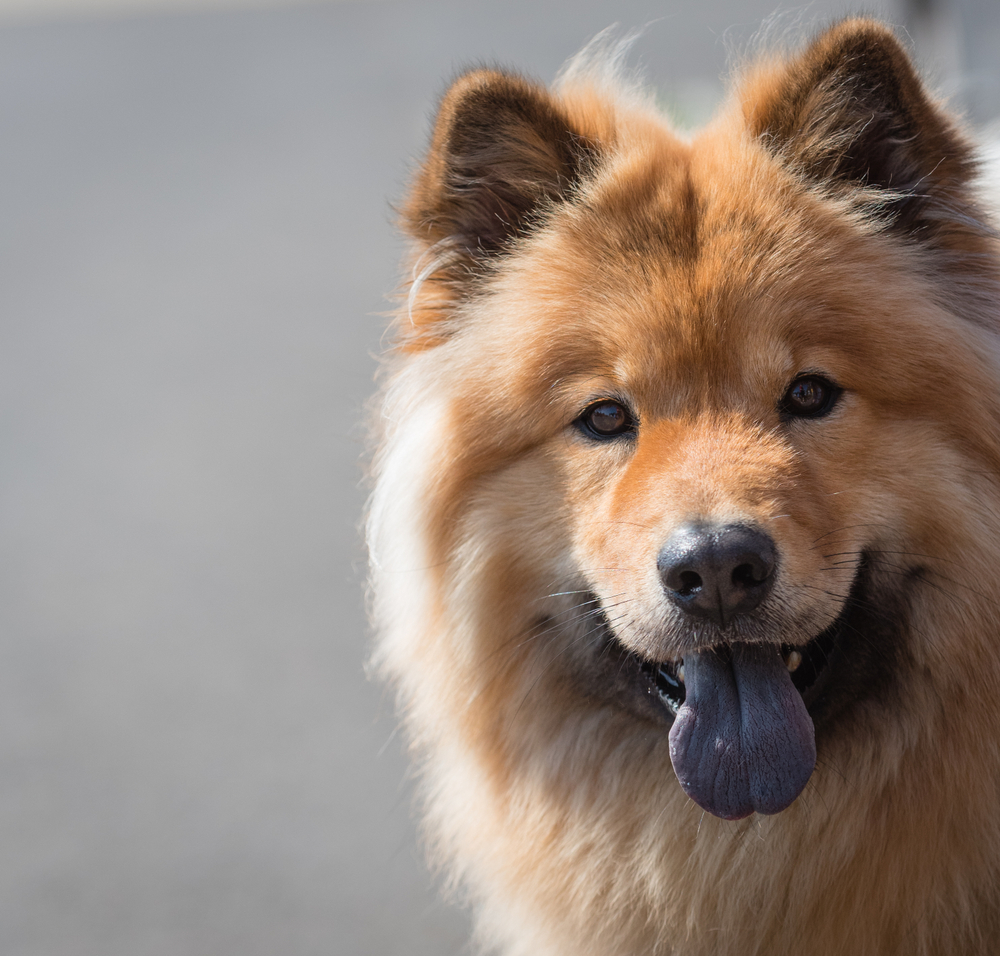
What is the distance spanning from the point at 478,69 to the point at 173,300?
11.5 feet

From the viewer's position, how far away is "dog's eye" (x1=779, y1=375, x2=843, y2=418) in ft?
4.91

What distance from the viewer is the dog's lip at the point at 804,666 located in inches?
59.2

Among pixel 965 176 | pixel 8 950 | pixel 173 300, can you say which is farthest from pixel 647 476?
pixel 173 300

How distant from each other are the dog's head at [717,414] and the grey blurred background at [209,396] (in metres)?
2.12

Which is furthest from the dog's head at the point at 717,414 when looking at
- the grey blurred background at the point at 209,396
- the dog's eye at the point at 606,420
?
the grey blurred background at the point at 209,396

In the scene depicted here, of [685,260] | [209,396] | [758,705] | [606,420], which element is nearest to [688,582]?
[758,705]

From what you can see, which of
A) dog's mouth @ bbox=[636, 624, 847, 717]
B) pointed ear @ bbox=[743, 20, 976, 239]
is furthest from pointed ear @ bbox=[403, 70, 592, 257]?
dog's mouth @ bbox=[636, 624, 847, 717]

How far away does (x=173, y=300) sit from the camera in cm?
472

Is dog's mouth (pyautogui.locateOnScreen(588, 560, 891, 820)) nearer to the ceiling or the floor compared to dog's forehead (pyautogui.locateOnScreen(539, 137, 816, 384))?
nearer to the floor

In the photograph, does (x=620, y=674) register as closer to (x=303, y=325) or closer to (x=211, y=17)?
(x=303, y=325)

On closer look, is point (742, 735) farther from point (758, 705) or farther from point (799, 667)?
point (799, 667)

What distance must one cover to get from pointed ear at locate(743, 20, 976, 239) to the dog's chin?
690mm

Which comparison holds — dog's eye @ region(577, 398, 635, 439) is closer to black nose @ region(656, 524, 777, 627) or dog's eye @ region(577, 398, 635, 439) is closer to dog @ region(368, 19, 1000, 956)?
dog @ region(368, 19, 1000, 956)

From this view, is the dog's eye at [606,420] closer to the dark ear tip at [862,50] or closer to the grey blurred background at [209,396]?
the dark ear tip at [862,50]
